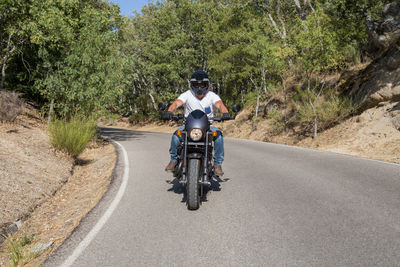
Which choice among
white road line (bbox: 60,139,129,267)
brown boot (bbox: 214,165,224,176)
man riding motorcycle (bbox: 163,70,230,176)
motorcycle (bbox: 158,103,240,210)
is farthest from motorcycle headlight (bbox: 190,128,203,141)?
white road line (bbox: 60,139,129,267)

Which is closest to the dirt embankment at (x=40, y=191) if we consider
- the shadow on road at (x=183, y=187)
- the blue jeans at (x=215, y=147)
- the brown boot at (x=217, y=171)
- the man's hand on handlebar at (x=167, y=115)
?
the shadow on road at (x=183, y=187)

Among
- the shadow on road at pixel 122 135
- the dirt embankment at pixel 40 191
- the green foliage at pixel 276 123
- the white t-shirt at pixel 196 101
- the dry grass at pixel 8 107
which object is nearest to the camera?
the dirt embankment at pixel 40 191

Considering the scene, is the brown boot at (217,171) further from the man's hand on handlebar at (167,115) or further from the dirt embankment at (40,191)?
the dirt embankment at (40,191)

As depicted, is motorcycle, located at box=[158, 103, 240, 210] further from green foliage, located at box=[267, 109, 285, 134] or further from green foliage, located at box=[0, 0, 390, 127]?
green foliage, located at box=[267, 109, 285, 134]

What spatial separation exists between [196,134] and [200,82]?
1178 millimetres

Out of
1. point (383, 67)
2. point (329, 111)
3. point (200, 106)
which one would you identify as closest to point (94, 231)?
point (200, 106)

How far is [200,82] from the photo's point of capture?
587cm

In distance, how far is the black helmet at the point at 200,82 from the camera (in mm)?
5809

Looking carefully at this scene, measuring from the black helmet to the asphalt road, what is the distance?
6.58 feet

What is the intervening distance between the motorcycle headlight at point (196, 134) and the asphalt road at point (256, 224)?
1.18 m

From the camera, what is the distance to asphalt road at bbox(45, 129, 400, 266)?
11.4ft

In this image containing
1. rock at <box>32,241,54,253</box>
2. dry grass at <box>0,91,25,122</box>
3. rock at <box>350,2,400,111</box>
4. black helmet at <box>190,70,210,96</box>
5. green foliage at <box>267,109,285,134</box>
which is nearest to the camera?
rock at <box>32,241,54,253</box>

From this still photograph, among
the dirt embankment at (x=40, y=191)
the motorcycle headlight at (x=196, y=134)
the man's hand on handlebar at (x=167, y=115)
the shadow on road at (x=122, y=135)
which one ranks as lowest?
the shadow on road at (x=122, y=135)

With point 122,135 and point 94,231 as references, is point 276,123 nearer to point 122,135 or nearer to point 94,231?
point 122,135
